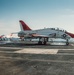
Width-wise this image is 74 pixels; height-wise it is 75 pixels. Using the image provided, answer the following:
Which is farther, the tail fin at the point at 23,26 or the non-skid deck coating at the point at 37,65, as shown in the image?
the tail fin at the point at 23,26

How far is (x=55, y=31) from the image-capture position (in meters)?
40.5

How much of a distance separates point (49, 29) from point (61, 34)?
300 cm

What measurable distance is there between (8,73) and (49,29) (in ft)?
104

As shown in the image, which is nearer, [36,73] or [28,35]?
[36,73]

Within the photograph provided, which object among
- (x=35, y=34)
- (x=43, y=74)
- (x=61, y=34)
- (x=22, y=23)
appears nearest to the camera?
(x=43, y=74)

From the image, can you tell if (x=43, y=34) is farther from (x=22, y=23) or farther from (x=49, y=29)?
(x=22, y=23)

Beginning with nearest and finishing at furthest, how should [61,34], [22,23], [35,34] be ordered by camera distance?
[61,34]
[35,34]
[22,23]

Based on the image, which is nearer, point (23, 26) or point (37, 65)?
point (37, 65)

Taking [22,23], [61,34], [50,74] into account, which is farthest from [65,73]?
[22,23]

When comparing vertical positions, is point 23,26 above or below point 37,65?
above

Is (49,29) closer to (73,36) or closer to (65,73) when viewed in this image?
(73,36)

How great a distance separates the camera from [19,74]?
31.4 feet

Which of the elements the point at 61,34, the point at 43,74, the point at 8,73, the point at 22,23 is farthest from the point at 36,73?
the point at 22,23

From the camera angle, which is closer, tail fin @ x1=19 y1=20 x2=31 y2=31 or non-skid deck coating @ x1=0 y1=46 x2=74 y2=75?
non-skid deck coating @ x1=0 y1=46 x2=74 y2=75
